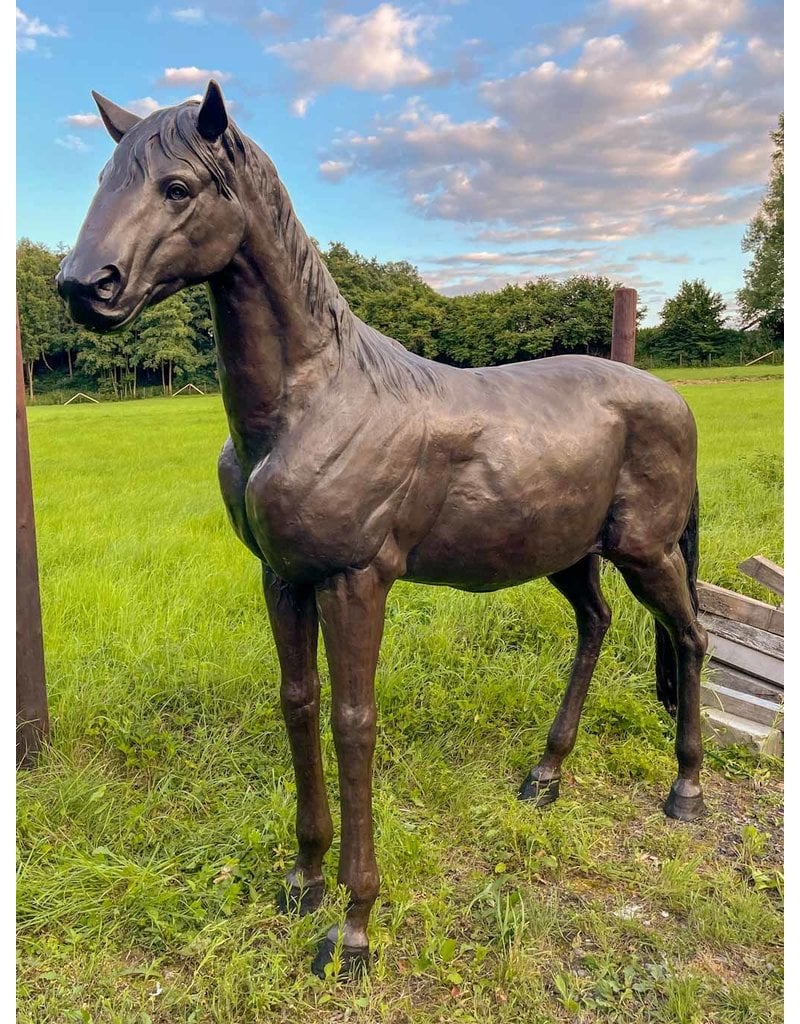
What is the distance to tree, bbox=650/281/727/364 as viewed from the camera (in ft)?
116

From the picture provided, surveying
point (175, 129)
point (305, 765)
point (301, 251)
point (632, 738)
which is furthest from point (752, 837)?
point (175, 129)

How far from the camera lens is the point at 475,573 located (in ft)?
7.54

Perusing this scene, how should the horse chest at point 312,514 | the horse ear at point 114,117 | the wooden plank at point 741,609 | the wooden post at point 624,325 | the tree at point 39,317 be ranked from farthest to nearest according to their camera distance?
1. the tree at point 39,317
2. the wooden post at point 624,325
3. the wooden plank at point 741,609
4. the horse chest at point 312,514
5. the horse ear at point 114,117

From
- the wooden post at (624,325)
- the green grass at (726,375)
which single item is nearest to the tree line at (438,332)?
the green grass at (726,375)

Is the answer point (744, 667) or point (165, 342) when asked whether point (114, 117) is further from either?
point (165, 342)

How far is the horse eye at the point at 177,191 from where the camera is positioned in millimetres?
1591

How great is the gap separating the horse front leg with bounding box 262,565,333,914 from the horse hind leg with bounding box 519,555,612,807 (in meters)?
1.08

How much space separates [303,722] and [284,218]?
156cm

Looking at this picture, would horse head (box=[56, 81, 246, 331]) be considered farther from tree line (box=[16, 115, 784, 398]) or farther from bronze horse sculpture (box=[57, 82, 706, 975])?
tree line (box=[16, 115, 784, 398])

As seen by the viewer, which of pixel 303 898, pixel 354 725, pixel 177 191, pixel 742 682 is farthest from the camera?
pixel 742 682

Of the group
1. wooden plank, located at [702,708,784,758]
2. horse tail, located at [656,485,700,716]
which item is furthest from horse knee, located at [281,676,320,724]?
wooden plank, located at [702,708,784,758]

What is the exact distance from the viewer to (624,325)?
4582 millimetres

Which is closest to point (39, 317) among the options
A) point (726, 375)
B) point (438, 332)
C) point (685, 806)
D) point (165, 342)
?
point (165, 342)

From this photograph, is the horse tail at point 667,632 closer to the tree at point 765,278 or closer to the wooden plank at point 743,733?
the wooden plank at point 743,733
